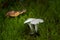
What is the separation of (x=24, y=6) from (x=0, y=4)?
38 centimetres

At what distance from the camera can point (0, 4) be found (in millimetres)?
2703

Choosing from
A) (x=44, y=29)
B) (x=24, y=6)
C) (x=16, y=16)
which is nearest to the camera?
(x=44, y=29)

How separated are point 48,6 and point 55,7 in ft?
0.35

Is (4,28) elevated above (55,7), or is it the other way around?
(55,7)

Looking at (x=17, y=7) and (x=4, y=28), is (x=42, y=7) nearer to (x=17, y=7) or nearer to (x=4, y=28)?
(x=17, y=7)

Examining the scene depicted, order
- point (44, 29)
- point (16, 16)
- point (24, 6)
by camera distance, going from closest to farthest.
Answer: point (44, 29)
point (16, 16)
point (24, 6)

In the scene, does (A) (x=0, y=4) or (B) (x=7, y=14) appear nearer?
(B) (x=7, y=14)

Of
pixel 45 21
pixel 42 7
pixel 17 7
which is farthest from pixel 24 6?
pixel 45 21

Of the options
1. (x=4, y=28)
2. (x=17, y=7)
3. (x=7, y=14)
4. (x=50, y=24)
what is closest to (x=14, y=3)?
(x=17, y=7)

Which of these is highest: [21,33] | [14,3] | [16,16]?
[14,3]

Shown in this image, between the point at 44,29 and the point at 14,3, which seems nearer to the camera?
the point at 44,29

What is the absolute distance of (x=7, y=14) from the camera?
8.18 feet

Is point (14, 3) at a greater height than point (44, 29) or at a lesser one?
greater

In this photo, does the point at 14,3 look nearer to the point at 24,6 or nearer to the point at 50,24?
the point at 24,6
